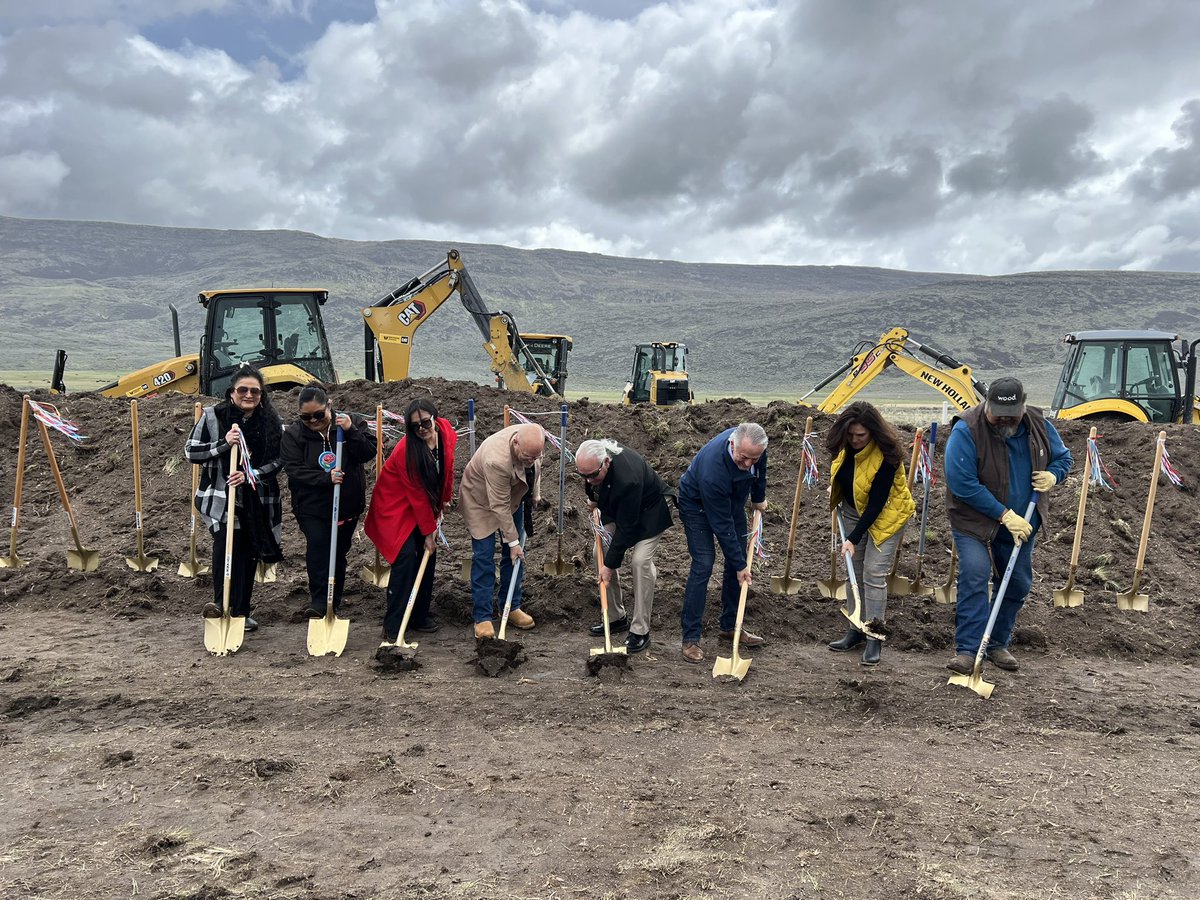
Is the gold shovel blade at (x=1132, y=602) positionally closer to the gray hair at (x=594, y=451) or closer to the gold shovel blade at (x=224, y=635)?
the gray hair at (x=594, y=451)

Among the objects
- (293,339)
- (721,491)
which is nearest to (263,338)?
(293,339)

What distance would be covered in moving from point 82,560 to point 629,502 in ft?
17.4

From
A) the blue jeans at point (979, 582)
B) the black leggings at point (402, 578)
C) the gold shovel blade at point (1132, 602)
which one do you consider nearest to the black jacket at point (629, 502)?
the black leggings at point (402, 578)

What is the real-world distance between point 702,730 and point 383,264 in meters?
131

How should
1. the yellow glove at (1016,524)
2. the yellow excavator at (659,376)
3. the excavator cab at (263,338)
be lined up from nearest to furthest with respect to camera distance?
the yellow glove at (1016,524) < the excavator cab at (263,338) < the yellow excavator at (659,376)

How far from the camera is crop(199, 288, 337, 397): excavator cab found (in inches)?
504

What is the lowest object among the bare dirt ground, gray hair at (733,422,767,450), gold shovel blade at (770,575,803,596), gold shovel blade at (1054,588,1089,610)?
the bare dirt ground

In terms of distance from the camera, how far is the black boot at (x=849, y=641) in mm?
6590

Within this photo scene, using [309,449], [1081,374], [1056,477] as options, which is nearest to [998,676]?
[1056,477]

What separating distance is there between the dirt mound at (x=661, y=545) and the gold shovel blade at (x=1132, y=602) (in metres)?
0.13

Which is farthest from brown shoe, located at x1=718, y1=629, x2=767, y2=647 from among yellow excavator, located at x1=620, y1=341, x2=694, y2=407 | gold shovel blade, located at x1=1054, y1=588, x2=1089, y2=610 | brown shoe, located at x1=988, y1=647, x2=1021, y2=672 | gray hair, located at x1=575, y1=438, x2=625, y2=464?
yellow excavator, located at x1=620, y1=341, x2=694, y2=407

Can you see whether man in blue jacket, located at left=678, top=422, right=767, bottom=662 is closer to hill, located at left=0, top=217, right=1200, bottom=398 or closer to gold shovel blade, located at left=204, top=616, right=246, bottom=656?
gold shovel blade, located at left=204, top=616, right=246, bottom=656

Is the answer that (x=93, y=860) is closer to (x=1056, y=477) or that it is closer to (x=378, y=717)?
(x=378, y=717)

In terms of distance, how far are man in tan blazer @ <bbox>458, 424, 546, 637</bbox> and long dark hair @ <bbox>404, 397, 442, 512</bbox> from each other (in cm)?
19
